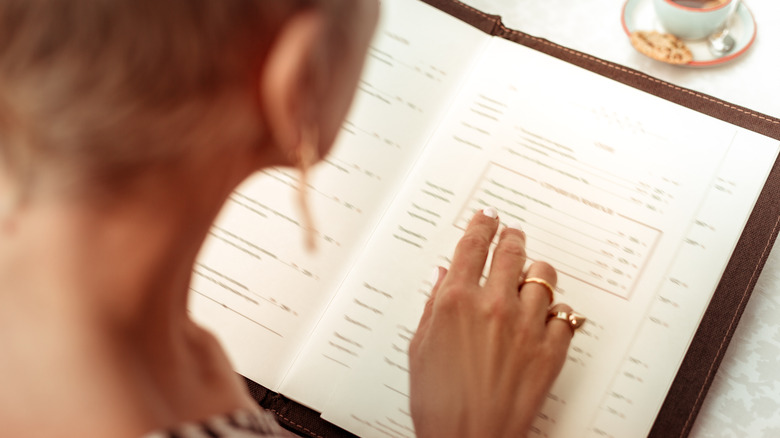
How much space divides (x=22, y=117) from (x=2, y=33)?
31mm

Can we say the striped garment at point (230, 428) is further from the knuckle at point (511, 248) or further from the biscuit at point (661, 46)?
the biscuit at point (661, 46)

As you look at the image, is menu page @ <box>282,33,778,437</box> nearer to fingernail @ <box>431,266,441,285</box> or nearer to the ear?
fingernail @ <box>431,266,441,285</box>

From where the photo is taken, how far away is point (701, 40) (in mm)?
663

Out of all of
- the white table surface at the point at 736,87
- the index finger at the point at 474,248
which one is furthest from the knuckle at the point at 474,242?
the white table surface at the point at 736,87

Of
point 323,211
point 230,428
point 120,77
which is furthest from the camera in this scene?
point 323,211

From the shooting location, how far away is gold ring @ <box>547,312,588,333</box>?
501mm

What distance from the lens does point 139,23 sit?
0.22 metres

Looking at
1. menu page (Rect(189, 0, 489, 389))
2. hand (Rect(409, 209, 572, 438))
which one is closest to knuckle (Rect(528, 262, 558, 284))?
hand (Rect(409, 209, 572, 438))

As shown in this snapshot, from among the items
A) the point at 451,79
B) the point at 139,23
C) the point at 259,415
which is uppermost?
the point at 451,79

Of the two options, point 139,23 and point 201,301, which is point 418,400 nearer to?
point 201,301

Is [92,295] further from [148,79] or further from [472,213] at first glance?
[472,213]

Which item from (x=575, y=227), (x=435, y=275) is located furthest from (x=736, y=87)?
(x=435, y=275)

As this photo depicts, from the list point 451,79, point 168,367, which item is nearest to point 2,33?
point 168,367

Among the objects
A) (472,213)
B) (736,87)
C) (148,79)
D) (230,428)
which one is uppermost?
(736,87)
